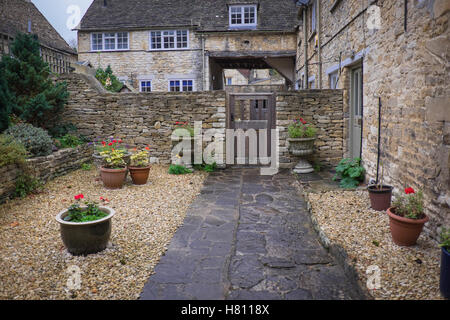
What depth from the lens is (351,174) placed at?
6691 mm

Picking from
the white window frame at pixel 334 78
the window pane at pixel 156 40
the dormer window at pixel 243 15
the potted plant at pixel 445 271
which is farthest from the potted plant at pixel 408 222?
the window pane at pixel 156 40

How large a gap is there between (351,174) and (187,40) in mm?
13842

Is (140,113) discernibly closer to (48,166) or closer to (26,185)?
(48,166)

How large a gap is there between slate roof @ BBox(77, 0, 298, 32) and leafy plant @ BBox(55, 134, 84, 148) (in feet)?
35.7

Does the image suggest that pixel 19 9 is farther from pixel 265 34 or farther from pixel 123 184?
pixel 123 184

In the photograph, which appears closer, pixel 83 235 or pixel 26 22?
pixel 83 235

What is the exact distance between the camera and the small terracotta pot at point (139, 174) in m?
7.21

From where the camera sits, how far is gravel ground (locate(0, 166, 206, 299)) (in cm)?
320

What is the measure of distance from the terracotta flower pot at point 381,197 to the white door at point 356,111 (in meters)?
2.69

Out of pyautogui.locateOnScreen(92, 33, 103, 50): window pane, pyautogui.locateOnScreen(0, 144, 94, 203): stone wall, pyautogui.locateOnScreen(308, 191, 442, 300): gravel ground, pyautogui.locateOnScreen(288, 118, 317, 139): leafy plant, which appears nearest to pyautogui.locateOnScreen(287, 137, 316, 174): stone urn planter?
pyautogui.locateOnScreen(288, 118, 317, 139): leafy plant

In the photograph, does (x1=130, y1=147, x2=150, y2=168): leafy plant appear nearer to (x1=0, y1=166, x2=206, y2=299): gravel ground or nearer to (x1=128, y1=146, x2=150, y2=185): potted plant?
(x1=128, y1=146, x2=150, y2=185): potted plant

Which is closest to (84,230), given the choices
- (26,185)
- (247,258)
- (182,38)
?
(247,258)

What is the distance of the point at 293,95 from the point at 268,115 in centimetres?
82
